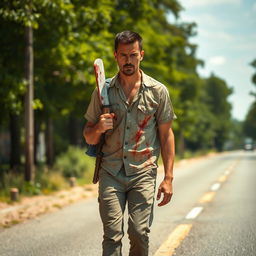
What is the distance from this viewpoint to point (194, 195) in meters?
11.5

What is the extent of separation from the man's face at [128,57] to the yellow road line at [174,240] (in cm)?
229

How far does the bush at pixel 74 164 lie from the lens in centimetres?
1677

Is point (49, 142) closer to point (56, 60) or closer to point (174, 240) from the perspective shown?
point (56, 60)

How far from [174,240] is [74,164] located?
1146 cm

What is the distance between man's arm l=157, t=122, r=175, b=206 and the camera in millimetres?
3912

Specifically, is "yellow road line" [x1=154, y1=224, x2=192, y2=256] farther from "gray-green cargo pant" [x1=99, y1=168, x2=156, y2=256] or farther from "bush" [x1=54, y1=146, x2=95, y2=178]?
"bush" [x1=54, y1=146, x2=95, y2=178]

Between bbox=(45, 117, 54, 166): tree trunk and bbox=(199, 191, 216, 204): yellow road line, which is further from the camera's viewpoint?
bbox=(45, 117, 54, 166): tree trunk

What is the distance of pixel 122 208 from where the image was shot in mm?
3789

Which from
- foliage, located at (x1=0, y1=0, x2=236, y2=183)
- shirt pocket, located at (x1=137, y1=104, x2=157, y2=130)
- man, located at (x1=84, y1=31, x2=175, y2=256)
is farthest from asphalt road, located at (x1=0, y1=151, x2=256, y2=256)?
foliage, located at (x1=0, y1=0, x2=236, y2=183)

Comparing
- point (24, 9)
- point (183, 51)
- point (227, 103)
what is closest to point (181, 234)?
point (24, 9)

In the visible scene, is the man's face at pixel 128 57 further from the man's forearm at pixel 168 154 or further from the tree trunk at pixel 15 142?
the tree trunk at pixel 15 142

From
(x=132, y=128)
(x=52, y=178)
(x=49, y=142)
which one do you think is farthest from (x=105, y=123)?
(x=49, y=142)

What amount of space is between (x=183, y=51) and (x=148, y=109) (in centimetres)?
3266

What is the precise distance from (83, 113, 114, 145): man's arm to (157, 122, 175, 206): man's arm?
0.51 metres
